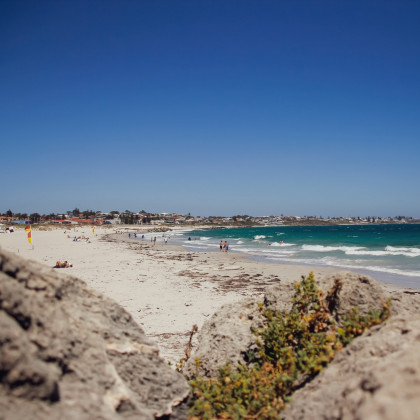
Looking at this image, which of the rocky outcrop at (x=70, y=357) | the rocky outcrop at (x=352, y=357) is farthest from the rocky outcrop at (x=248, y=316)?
the rocky outcrop at (x=70, y=357)

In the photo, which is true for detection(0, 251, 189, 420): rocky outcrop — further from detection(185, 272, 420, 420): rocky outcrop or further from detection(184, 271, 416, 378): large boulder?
detection(185, 272, 420, 420): rocky outcrop

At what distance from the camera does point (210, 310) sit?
11.1m

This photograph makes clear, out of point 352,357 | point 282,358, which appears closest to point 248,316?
point 282,358

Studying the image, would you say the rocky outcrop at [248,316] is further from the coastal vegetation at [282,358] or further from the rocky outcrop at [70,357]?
the rocky outcrop at [70,357]

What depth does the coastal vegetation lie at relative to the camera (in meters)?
3.07

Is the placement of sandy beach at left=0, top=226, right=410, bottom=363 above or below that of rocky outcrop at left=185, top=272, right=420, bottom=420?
below

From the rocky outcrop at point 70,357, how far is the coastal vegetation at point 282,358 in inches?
15.2

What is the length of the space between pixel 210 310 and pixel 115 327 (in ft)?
26.6

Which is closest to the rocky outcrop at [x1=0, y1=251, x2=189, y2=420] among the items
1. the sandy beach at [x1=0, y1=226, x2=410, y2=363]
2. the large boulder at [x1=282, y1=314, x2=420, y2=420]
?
the large boulder at [x1=282, y1=314, x2=420, y2=420]

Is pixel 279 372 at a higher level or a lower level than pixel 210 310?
higher

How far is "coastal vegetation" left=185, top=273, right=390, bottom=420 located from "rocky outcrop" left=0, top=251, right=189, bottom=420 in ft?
1.26

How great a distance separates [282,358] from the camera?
3551 millimetres

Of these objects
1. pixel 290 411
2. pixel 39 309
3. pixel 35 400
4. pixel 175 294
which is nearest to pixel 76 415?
pixel 35 400

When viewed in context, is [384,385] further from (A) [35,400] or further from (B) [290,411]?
(A) [35,400]
